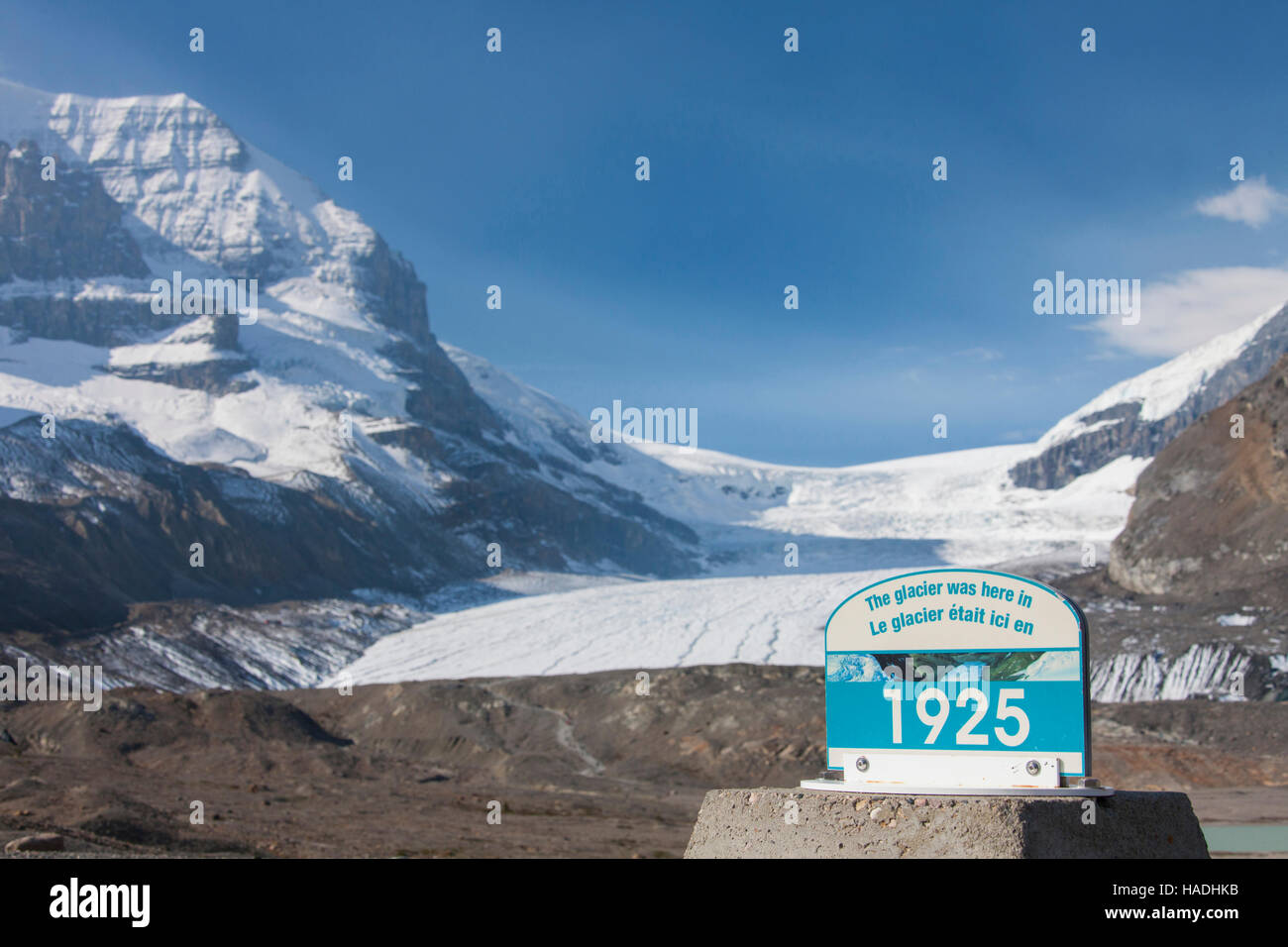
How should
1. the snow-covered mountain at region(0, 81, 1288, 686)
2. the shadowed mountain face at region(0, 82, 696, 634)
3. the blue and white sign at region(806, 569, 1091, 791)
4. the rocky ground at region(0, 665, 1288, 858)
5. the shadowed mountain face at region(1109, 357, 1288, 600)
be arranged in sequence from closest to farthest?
the blue and white sign at region(806, 569, 1091, 791), the rocky ground at region(0, 665, 1288, 858), the shadowed mountain face at region(1109, 357, 1288, 600), the snow-covered mountain at region(0, 81, 1288, 686), the shadowed mountain face at region(0, 82, 696, 634)

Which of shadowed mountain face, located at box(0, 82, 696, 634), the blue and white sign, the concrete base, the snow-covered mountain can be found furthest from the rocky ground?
shadowed mountain face, located at box(0, 82, 696, 634)

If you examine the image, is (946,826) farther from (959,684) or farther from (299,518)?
(299,518)

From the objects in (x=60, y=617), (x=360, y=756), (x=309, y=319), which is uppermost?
(x=309, y=319)

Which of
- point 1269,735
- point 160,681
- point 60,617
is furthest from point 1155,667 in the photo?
point 60,617

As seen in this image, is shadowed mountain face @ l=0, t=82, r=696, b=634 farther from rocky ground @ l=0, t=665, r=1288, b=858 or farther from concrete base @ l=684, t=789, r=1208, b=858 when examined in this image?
concrete base @ l=684, t=789, r=1208, b=858

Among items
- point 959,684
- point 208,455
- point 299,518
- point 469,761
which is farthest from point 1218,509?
point 208,455

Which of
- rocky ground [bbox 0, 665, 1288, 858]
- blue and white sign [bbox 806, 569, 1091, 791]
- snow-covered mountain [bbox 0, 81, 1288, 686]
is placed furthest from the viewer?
snow-covered mountain [bbox 0, 81, 1288, 686]
